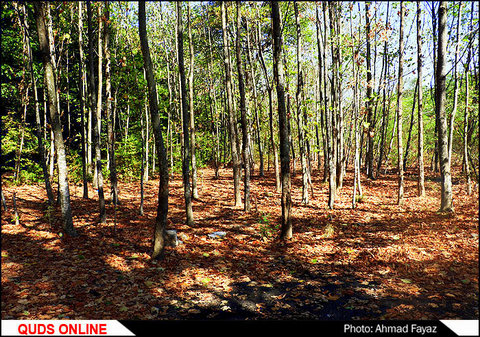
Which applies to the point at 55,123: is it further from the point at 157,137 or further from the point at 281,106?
the point at 281,106

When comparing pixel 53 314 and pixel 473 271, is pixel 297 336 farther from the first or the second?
pixel 53 314

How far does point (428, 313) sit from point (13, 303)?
7.16 m

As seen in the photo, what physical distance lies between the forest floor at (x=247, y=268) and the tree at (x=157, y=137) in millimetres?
667

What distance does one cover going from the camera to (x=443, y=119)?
8453 mm

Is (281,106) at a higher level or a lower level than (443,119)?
higher

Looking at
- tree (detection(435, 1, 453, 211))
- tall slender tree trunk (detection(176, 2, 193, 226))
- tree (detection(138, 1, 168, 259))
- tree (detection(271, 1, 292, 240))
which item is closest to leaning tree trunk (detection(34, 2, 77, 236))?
tree (detection(138, 1, 168, 259))

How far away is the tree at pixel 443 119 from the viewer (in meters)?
7.83

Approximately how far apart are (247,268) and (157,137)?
4339 millimetres

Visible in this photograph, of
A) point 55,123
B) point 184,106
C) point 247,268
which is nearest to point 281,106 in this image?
point 184,106

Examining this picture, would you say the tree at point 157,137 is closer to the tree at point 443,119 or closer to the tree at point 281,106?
the tree at point 281,106

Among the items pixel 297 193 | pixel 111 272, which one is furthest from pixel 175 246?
pixel 297 193

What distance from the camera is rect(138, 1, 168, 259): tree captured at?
22.0ft

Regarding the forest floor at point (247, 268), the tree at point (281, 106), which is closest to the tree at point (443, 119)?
the forest floor at point (247, 268)

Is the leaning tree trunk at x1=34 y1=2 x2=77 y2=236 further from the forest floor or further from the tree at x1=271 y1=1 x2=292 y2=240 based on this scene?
the tree at x1=271 y1=1 x2=292 y2=240
